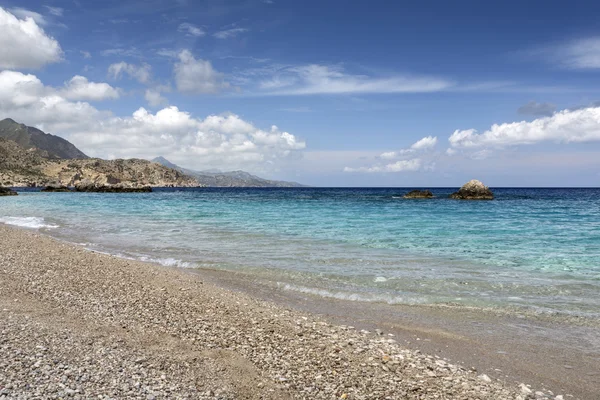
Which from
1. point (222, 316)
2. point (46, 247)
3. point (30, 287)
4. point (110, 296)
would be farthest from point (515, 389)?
point (46, 247)

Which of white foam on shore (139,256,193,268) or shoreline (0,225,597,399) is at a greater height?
shoreline (0,225,597,399)

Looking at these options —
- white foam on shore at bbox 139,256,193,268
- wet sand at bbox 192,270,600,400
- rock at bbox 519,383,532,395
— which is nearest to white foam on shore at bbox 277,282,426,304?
wet sand at bbox 192,270,600,400

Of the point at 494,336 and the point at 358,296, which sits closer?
the point at 494,336

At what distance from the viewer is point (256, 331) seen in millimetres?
8148

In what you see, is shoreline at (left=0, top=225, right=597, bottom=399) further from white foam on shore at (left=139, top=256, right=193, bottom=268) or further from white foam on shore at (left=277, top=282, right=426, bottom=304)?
white foam on shore at (left=139, top=256, right=193, bottom=268)

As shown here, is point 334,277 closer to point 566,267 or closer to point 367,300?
point 367,300

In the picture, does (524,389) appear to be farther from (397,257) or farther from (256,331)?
(397,257)

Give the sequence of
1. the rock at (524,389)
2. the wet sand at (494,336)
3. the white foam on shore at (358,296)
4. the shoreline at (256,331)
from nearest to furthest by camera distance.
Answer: the shoreline at (256,331) < the rock at (524,389) < the wet sand at (494,336) < the white foam on shore at (358,296)

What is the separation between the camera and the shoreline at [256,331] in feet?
19.9

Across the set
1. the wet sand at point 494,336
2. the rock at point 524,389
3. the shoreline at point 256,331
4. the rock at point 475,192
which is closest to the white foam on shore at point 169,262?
the shoreline at point 256,331

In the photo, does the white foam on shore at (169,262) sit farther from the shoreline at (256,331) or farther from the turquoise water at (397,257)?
the shoreline at (256,331)

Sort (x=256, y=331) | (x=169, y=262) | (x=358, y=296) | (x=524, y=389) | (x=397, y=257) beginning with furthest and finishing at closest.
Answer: (x=397, y=257) → (x=169, y=262) → (x=358, y=296) → (x=256, y=331) → (x=524, y=389)

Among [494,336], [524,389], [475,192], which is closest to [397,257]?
[494,336]

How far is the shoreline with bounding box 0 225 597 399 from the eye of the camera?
607cm
